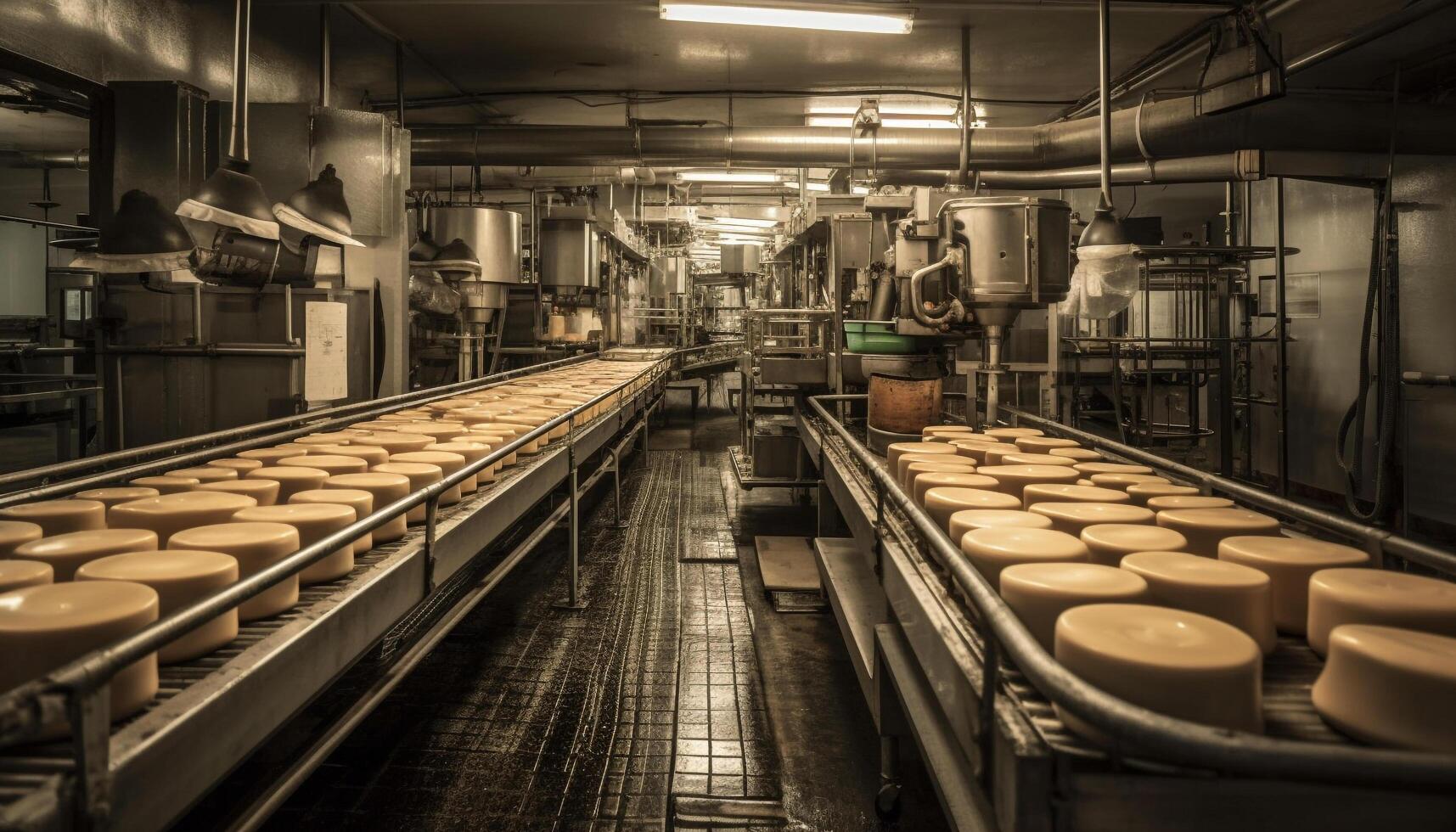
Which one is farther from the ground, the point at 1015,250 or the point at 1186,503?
the point at 1015,250

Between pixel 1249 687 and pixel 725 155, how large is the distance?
225 inches

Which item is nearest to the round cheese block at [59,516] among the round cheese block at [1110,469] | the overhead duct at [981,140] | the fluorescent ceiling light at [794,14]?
the round cheese block at [1110,469]

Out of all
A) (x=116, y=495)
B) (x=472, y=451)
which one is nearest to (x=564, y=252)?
(x=472, y=451)

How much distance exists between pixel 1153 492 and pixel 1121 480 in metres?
0.17

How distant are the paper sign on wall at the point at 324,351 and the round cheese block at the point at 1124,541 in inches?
136

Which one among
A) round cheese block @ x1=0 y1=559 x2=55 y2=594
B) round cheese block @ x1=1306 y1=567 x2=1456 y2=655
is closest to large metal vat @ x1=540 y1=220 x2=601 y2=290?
round cheese block @ x1=0 y1=559 x2=55 y2=594

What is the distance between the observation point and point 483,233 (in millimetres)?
5824

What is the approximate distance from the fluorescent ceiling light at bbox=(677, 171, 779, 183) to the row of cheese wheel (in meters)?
7.65

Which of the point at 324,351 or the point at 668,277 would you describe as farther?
the point at 668,277

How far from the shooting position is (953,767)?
118cm

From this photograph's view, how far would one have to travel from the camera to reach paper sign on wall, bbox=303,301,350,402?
3738mm

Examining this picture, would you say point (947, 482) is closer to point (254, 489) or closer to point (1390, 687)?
point (1390, 687)

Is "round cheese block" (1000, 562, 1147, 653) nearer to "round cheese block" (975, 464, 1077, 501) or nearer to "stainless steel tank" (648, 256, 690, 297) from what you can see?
"round cheese block" (975, 464, 1077, 501)

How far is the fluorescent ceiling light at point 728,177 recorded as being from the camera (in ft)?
29.6
